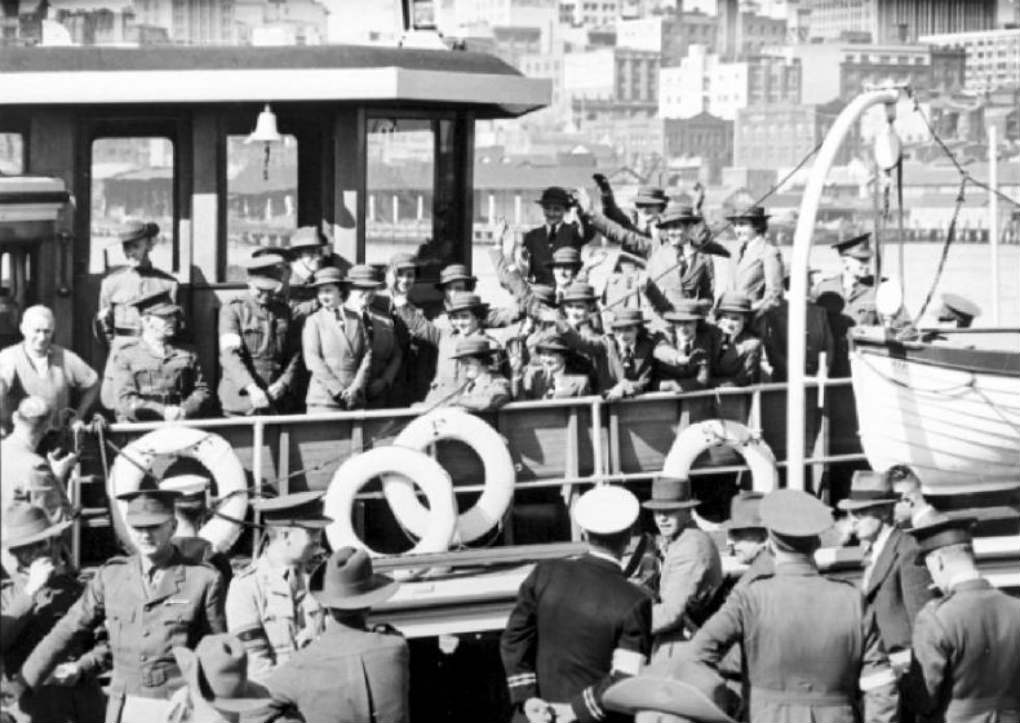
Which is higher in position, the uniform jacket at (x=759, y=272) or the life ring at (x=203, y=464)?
the uniform jacket at (x=759, y=272)

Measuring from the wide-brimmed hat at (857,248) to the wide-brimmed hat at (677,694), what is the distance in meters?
5.22

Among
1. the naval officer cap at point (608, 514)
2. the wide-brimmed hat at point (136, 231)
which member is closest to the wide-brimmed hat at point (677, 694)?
the naval officer cap at point (608, 514)

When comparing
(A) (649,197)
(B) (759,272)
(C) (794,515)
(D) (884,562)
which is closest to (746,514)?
(D) (884,562)

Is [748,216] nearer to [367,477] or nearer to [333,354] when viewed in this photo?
Answer: [333,354]

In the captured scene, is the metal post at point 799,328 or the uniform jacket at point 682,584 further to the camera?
the metal post at point 799,328

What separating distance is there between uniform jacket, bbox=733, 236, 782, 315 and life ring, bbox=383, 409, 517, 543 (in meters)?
2.16

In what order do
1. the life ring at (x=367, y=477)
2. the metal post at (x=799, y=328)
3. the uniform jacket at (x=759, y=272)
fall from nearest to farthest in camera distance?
1. the life ring at (x=367, y=477)
2. the metal post at (x=799, y=328)
3. the uniform jacket at (x=759, y=272)

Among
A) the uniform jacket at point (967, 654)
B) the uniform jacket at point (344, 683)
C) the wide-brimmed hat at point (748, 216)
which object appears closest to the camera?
the uniform jacket at point (344, 683)

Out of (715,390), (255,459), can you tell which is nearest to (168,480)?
(255,459)

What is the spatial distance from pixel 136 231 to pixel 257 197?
0.97m

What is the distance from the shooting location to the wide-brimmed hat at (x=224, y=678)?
644 centimetres

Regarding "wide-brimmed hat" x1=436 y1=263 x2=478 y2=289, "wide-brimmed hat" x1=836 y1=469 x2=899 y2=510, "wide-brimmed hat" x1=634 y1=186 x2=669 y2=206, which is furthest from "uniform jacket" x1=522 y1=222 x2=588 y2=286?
"wide-brimmed hat" x1=836 y1=469 x2=899 y2=510

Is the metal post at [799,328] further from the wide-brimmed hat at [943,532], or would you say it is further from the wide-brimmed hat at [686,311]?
the wide-brimmed hat at [943,532]

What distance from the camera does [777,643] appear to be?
24.0ft
